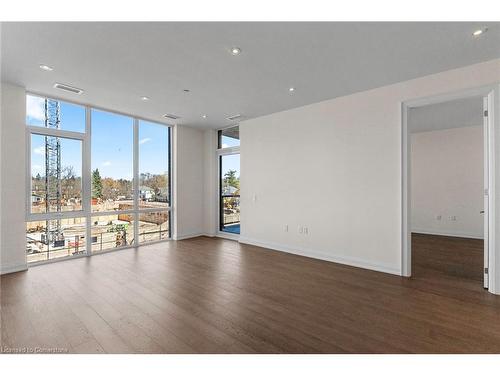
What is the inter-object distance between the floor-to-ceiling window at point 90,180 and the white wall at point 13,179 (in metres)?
0.26

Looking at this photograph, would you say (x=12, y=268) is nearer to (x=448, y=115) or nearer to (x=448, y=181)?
(x=448, y=115)

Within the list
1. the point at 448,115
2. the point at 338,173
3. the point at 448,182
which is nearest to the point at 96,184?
the point at 338,173

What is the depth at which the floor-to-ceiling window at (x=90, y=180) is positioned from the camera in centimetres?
423

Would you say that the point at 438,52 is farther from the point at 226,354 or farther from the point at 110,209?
the point at 110,209

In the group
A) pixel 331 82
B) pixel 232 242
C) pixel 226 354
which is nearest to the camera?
pixel 226 354

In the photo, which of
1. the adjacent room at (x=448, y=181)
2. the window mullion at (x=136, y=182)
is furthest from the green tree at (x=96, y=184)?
the adjacent room at (x=448, y=181)

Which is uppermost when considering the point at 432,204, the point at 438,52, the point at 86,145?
the point at 438,52

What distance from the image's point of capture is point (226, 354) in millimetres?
1871

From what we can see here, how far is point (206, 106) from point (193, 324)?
3.89m

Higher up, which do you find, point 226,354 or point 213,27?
point 213,27

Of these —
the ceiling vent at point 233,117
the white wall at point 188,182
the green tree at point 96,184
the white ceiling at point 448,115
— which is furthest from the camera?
the white wall at point 188,182

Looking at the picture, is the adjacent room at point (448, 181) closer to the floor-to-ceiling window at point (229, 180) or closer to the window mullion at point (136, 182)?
the floor-to-ceiling window at point (229, 180)
